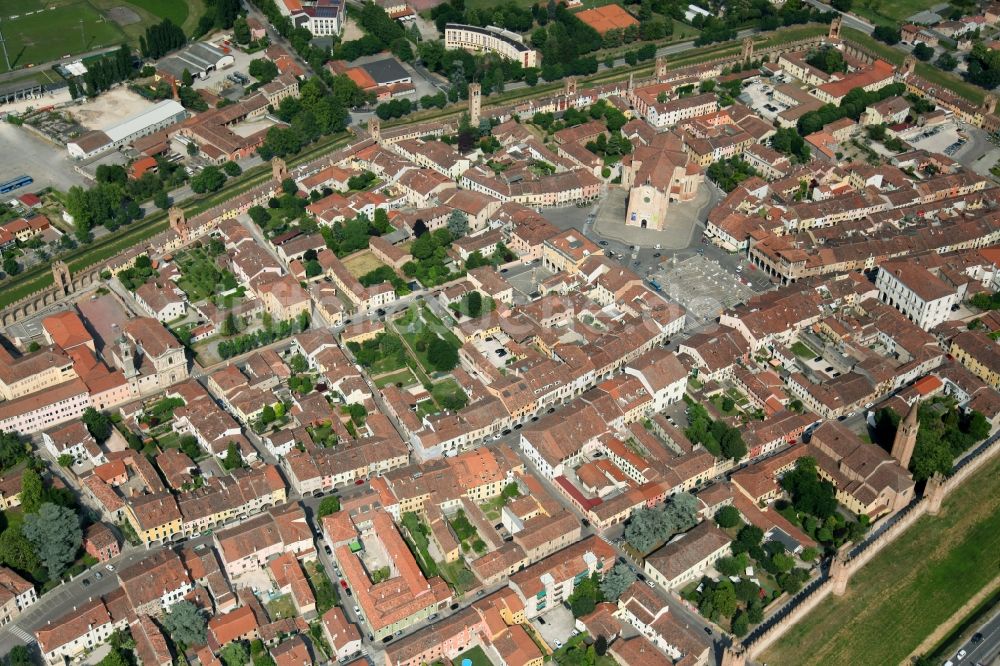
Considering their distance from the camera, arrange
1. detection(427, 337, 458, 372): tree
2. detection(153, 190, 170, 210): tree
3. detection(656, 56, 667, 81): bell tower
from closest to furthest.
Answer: detection(427, 337, 458, 372): tree, detection(153, 190, 170, 210): tree, detection(656, 56, 667, 81): bell tower

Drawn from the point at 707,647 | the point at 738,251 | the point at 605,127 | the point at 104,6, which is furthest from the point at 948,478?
the point at 104,6

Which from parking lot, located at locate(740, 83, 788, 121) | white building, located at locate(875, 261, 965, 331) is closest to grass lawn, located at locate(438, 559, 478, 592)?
white building, located at locate(875, 261, 965, 331)

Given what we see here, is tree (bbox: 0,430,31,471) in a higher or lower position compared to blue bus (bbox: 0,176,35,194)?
higher

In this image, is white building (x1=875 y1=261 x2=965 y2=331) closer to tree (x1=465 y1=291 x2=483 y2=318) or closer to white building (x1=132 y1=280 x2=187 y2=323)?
tree (x1=465 y1=291 x2=483 y2=318)

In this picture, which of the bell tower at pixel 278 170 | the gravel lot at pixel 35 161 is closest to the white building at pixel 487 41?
the bell tower at pixel 278 170

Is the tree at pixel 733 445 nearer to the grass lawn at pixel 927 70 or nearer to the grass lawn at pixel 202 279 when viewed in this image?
the grass lawn at pixel 202 279

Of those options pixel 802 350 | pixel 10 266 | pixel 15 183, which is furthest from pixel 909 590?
pixel 15 183
